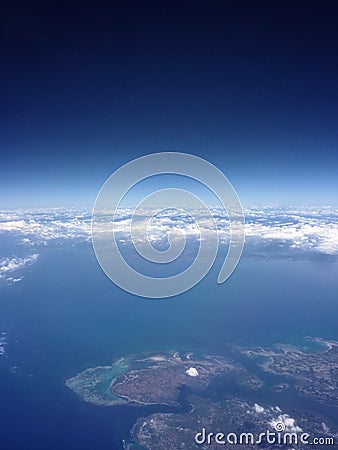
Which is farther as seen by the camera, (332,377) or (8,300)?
(8,300)

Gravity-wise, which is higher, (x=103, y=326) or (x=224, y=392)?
(x=224, y=392)

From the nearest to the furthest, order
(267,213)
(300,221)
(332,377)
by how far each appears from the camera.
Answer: (332,377), (300,221), (267,213)

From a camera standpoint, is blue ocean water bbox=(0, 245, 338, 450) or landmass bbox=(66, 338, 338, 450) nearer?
landmass bbox=(66, 338, 338, 450)

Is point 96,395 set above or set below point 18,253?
below

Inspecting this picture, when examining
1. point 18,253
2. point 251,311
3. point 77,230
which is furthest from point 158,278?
point 77,230

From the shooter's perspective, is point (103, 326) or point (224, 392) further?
point (103, 326)

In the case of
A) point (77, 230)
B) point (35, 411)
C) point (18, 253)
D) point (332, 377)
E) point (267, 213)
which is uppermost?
point (267, 213)

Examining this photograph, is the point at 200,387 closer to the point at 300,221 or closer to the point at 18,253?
the point at 18,253

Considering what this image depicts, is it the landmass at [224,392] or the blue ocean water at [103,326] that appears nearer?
the landmass at [224,392]
